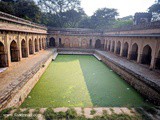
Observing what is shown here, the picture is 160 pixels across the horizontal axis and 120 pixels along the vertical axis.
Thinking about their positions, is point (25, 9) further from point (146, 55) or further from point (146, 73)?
point (146, 73)

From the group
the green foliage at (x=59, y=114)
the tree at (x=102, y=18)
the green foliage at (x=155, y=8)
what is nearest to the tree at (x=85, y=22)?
the tree at (x=102, y=18)

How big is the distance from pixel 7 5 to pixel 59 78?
70.7 ft

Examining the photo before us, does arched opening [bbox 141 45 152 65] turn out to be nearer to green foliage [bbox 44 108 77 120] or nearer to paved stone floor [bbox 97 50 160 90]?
paved stone floor [bbox 97 50 160 90]

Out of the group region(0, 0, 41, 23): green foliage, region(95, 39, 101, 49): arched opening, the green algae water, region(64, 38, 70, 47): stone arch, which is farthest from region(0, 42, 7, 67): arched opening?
region(95, 39, 101, 49): arched opening

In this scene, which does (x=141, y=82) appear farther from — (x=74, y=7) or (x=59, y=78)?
(x=74, y=7)

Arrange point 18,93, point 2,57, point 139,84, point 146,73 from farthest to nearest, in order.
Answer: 1. point 2,57
2. point 146,73
3. point 139,84
4. point 18,93

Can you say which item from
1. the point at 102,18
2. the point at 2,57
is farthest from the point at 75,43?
the point at 2,57

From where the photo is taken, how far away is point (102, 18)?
36500 mm

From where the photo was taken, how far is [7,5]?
24625 millimetres

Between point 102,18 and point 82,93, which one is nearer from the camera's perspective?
point 82,93

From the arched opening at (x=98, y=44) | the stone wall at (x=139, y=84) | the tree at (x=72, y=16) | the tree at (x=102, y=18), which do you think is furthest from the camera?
the tree at (x=102, y=18)

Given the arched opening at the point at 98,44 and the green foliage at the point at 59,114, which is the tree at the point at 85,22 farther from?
the green foliage at the point at 59,114

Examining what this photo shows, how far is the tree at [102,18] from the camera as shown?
36531mm

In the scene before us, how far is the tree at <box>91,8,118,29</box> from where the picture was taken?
3653cm
